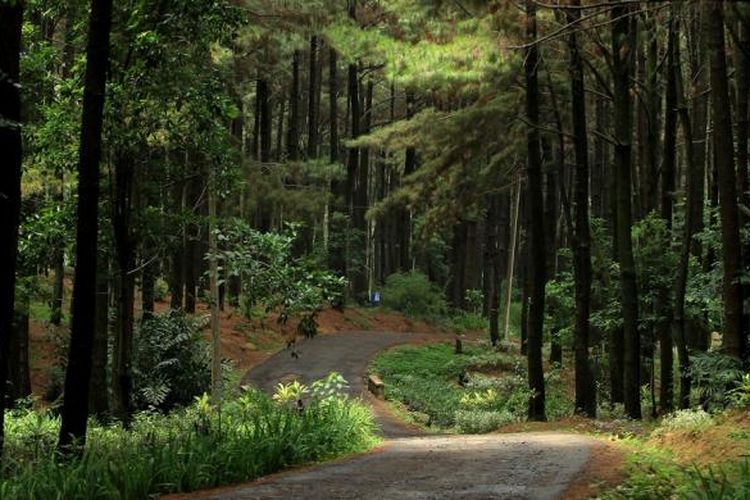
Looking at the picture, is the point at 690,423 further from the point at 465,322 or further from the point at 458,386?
the point at 465,322

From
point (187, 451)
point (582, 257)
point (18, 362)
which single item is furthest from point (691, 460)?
point (18, 362)

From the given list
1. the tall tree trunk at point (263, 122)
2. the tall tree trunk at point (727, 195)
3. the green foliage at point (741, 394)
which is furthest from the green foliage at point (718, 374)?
the tall tree trunk at point (263, 122)

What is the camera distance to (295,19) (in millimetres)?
19719

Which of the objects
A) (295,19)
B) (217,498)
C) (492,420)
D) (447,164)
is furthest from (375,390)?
(217,498)

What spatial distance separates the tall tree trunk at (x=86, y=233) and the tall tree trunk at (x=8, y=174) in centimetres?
69

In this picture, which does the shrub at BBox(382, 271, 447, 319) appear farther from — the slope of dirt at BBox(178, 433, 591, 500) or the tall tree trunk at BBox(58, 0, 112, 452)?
the tall tree trunk at BBox(58, 0, 112, 452)

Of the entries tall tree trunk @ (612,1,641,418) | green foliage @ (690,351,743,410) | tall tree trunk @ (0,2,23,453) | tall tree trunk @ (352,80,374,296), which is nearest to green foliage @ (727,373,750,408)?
green foliage @ (690,351,743,410)

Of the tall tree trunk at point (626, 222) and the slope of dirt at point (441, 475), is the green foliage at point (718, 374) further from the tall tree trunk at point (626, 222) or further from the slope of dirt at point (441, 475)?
the tall tree trunk at point (626, 222)

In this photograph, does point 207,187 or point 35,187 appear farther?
point 35,187

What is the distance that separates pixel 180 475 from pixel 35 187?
9027mm

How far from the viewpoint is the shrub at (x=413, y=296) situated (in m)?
40.5

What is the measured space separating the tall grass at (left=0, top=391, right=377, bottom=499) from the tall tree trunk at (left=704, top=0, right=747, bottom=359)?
5597 mm

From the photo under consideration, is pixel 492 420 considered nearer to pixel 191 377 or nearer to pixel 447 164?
pixel 447 164

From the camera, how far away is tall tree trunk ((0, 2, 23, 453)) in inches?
320
